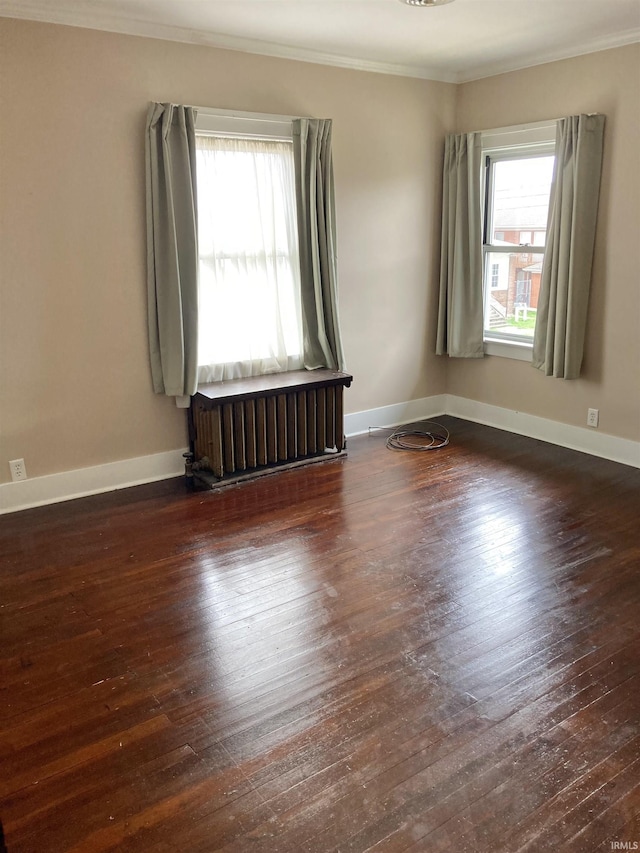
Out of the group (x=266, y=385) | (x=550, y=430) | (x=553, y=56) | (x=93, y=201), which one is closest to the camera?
(x=93, y=201)

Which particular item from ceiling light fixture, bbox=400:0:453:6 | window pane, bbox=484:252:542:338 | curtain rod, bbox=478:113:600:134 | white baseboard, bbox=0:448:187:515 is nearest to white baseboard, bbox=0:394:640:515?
white baseboard, bbox=0:448:187:515

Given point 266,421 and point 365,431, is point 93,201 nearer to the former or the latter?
point 266,421

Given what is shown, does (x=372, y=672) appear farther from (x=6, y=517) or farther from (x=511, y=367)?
(x=511, y=367)

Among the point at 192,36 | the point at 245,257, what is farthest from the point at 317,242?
the point at 192,36

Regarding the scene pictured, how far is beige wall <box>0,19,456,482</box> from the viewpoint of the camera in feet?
11.6

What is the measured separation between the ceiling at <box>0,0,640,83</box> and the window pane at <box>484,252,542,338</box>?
131 cm

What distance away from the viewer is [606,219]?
430cm

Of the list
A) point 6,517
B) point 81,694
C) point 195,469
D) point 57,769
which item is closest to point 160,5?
point 195,469

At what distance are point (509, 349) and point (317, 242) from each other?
66.9 inches

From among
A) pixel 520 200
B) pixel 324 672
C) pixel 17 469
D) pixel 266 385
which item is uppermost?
pixel 520 200

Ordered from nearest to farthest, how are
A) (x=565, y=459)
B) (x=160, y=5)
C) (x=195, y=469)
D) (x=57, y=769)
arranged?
1. (x=57, y=769)
2. (x=160, y=5)
3. (x=195, y=469)
4. (x=565, y=459)

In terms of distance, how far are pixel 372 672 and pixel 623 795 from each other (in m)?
0.87

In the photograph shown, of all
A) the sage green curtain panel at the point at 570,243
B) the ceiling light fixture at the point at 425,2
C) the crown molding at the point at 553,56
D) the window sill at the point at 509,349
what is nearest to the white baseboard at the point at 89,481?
the window sill at the point at 509,349

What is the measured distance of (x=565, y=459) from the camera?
4574 millimetres
